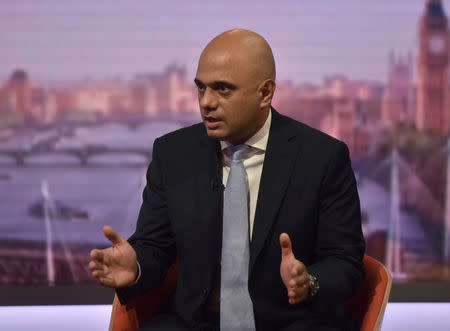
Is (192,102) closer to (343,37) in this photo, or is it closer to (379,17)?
(343,37)

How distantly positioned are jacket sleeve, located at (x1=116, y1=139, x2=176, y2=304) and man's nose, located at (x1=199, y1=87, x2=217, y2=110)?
1.04 feet

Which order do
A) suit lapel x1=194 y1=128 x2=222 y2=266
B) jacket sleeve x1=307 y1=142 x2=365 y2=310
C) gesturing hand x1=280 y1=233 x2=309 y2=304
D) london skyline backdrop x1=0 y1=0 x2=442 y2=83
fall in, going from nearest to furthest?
gesturing hand x1=280 y1=233 x2=309 y2=304
jacket sleeve x1=307 y1=142 x2=365 y2=310
suit lapel x1=194 y1=128 x2=222 y2=266
london skyline backdrop x1=0 y1=0 x2=442 y2=83

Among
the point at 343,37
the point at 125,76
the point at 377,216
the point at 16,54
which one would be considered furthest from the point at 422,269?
the point at 16,54

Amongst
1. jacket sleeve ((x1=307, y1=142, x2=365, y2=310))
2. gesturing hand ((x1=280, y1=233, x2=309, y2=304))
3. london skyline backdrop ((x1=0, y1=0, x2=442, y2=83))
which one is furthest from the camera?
london skyline backdrop ((x1=0, y1=0, x2=442, y2=83))

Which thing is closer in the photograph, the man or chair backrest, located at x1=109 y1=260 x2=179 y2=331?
the man

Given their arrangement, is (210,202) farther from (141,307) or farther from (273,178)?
(141,307)

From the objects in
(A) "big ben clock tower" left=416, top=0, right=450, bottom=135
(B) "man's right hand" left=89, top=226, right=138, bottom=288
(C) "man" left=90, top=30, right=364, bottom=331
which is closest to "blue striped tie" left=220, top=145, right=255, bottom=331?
(C) "man" left=90, top=30, right=364, bottom=331

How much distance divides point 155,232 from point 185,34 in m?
1.99

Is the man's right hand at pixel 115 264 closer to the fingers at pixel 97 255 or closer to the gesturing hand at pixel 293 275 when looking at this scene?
the fingers at pixel 97 255

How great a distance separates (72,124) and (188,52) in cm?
80

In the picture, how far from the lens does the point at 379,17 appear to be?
3621mm

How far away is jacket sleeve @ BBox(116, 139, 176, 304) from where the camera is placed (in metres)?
1.80

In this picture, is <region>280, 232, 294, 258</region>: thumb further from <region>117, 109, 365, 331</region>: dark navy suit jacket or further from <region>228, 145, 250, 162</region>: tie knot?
<region>228, 145, 250, 162</region>: tie knot

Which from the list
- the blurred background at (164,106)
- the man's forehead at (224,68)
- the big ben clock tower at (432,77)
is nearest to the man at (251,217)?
the man's forehead at (224,68)
